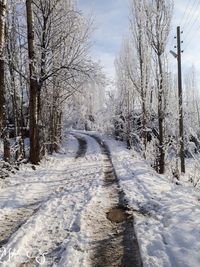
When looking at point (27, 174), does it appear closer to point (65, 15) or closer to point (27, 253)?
point (27, 253)

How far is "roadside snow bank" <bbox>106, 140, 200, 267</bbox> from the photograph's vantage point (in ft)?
15.3

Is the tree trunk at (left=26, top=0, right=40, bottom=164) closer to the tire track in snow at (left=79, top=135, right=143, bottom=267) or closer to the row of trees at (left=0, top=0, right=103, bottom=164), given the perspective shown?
the row of trees at (left=0, top=0, right=103, bottom=164)

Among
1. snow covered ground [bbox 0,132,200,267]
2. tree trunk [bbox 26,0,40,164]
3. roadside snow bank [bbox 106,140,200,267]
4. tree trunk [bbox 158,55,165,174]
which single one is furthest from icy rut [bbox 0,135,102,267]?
tree trunk [bbox 158,55,165,174]

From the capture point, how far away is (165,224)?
6094 mm

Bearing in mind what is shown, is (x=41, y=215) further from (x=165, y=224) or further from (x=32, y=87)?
(x=32, y=87)

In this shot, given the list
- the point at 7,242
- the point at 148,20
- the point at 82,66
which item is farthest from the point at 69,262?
the point at 148,20

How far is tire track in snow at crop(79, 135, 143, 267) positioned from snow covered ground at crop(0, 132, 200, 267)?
0.09ft

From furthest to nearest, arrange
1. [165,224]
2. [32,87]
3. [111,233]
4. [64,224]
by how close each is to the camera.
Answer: [32,87] < [64,224] < [165,224] < [111,233]

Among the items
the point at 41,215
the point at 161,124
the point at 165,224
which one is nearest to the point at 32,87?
the point at 161,124

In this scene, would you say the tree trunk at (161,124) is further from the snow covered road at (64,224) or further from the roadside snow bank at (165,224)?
the roadside snow bank at (165,224)

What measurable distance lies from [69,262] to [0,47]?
25.3 ft

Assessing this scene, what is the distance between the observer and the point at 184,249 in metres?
4.88

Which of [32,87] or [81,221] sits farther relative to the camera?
[32,87]

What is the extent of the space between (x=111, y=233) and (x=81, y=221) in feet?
2.40
